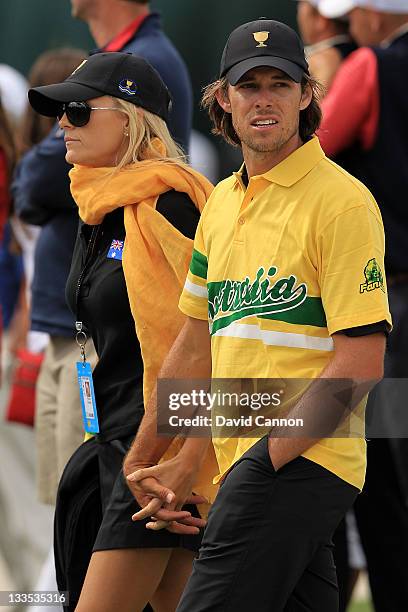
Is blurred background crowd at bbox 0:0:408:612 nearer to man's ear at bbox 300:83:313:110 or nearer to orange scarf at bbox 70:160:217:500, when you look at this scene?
orange scarf at bbox 70:160:217:500

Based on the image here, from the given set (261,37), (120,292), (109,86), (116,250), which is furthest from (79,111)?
(261,37)

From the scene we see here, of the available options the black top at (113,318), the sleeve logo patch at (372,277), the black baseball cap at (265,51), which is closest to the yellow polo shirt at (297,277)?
the sleeve logo patch at (372,277)

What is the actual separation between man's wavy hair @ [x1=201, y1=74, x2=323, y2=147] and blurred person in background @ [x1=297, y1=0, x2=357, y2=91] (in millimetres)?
1986

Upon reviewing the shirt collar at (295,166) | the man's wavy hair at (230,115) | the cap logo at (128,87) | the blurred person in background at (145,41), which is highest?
the blurred person in background at (145,41)

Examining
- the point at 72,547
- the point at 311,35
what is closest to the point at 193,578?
the point at 72,547

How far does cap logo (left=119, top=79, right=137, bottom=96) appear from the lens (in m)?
4.17

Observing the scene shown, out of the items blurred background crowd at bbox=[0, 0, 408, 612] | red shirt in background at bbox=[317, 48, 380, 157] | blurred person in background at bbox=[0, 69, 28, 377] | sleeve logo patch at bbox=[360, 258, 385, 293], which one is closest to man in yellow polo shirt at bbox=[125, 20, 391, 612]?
sleeve logo patch at bbox=[360, 258, 385, 293]

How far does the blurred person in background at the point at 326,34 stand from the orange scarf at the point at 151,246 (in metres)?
1.78

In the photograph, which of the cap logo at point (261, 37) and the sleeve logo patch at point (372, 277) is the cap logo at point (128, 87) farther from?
the sleeve logo patch at point (372, 277)

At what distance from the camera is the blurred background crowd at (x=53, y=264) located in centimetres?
518

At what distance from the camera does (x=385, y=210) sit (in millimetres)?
5355

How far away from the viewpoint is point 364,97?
17.6 feet

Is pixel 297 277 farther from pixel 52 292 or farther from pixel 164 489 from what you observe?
pixel 52 292

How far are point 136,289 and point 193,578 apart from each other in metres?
0.92
